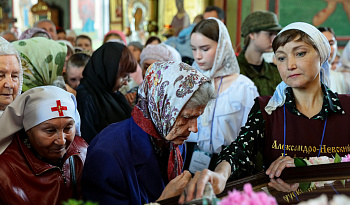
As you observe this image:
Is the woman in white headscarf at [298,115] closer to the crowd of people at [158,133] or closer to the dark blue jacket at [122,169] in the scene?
the crowd of people at [158,133]

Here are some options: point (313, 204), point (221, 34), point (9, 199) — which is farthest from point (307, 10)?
point (313, 204)

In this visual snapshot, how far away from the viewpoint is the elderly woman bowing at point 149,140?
224 cm

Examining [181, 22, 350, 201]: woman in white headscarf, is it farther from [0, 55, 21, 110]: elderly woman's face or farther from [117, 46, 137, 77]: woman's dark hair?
[117, 46, 137, 77]: woman's dark hair

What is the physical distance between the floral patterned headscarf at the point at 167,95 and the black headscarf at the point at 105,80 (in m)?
1.65

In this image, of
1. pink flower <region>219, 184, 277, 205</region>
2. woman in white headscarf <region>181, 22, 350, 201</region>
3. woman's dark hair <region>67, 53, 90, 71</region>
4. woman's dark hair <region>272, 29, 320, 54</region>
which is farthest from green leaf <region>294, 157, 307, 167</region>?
woman's dark hair <region>67, 53, 90, 71</region>

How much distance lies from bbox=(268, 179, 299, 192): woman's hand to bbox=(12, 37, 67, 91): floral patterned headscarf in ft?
8.36

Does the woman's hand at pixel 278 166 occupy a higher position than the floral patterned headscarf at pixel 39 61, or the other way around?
the floral patterned headscarf at pixel 39 61

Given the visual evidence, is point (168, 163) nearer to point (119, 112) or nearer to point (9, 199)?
point (9, 199)

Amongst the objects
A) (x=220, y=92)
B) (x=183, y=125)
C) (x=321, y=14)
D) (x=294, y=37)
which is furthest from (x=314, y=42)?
(x=321, y=14)

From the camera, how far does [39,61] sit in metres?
4.06

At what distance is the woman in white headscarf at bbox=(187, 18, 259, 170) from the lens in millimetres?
3732

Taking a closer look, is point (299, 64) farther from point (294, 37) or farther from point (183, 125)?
point (183, 125)

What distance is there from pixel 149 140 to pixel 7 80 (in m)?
1.10

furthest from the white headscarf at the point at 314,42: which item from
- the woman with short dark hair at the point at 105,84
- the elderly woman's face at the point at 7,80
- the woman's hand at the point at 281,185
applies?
the woman with short dark hair at the point at 105,84
